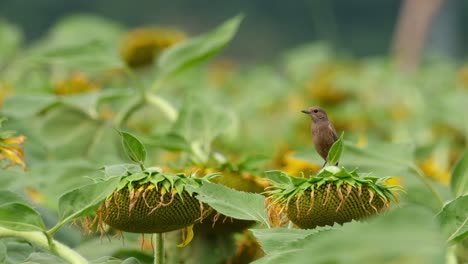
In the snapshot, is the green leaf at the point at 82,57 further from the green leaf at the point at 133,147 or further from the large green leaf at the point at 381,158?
the green leaf at the point at 133,147

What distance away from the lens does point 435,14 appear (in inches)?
198

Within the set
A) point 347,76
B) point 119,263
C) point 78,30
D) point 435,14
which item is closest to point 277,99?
point 347,76

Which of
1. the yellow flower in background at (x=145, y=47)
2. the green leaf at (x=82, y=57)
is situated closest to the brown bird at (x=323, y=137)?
the green leaf at (x=82, y=57)

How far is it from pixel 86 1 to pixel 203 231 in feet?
21.0

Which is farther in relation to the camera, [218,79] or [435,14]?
[435,14]

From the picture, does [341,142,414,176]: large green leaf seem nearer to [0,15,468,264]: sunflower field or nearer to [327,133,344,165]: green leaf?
[0,15,468,264]: sunflower field

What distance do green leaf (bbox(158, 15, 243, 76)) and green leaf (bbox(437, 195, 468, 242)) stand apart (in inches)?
29.3

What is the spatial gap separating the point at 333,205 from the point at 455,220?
0.39ft

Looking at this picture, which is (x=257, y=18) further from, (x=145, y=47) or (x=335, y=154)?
(x=335, y=154)

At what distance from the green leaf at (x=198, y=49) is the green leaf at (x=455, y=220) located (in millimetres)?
745

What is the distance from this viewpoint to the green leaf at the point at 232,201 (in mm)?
1069

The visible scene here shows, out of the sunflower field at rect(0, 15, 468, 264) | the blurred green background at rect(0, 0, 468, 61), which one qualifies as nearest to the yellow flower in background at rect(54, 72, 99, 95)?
the sunflower field at rect(0, 15, 468, 264)

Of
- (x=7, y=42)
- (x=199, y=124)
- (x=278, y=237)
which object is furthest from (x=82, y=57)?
(x=7, y=42)

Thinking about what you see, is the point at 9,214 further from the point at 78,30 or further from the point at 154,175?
the point at 78,30
